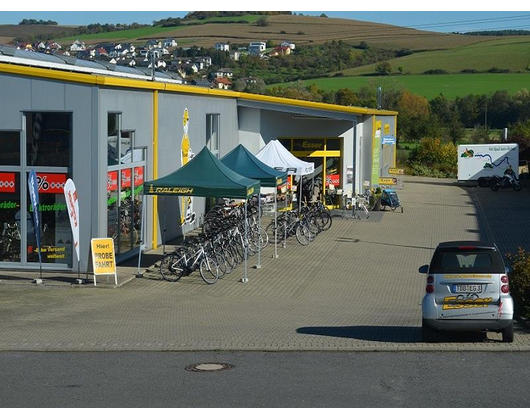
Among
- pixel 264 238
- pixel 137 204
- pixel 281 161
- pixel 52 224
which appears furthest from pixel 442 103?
pixel 52 224

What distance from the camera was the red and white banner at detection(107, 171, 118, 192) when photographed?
2055cm

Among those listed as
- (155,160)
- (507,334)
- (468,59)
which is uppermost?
(468,59)

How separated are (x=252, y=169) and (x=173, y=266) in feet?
15.9

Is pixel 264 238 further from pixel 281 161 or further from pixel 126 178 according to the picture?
pixel 126 178

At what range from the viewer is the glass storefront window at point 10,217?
2017 centimetres

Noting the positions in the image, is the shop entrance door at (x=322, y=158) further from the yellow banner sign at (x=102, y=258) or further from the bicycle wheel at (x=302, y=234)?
the yellow banner sign at (x=102, y=258)

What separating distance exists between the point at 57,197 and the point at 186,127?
721cm

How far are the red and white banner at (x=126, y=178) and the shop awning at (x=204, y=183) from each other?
69.1 inches

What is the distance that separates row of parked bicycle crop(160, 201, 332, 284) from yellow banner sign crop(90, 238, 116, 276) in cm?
115

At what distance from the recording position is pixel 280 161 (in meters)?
27.0

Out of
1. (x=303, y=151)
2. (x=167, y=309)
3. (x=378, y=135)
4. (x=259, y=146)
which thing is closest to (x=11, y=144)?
(x=167, y=309)

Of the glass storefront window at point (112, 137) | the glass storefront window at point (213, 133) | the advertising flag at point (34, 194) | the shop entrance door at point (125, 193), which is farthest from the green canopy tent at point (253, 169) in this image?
the advertising flag at point (34, 194)

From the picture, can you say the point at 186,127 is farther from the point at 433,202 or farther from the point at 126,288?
the point at 433,202

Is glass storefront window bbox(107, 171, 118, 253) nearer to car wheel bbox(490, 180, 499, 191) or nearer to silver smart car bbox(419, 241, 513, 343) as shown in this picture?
silver smart car bbox(419, 241, 513, 343)
